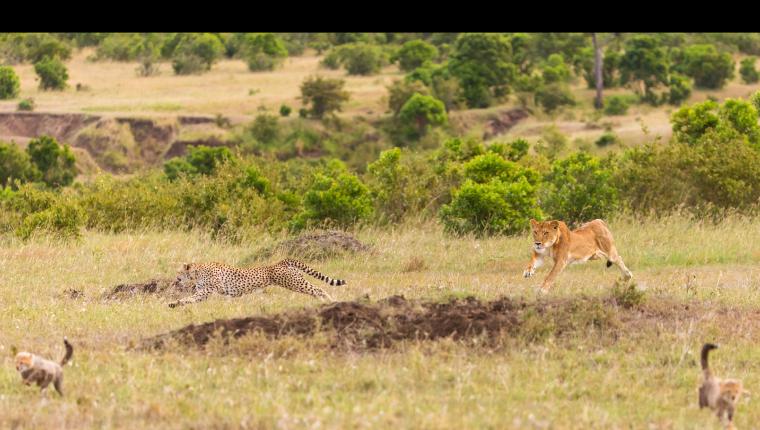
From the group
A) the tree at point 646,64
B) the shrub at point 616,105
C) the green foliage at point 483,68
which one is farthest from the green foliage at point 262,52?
the shrub at point 616,105

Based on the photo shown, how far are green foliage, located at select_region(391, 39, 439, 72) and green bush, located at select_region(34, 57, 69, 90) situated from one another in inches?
819

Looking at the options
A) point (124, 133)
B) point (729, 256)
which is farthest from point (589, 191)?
point (124, 133)

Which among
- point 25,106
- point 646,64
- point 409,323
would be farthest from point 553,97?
point 409,323

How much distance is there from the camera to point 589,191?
17.8 metres

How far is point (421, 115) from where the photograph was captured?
55469 mm

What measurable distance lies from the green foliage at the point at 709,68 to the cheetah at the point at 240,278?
51.9 metres

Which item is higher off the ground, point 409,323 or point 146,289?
point 409,323

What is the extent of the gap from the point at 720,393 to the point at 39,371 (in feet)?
14.0

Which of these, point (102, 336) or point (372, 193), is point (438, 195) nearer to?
point (372, 193)

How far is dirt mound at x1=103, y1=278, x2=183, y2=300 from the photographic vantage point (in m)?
11.7

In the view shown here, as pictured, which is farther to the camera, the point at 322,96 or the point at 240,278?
the point at 322,96

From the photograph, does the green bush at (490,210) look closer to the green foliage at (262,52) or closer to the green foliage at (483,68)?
the green foliage at (483,68)

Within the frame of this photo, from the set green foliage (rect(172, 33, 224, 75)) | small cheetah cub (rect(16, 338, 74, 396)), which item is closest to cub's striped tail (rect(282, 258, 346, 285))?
small cheetah cub (rect(16, 338, 74, 396))

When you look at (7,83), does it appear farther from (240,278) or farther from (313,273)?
(313,273)
